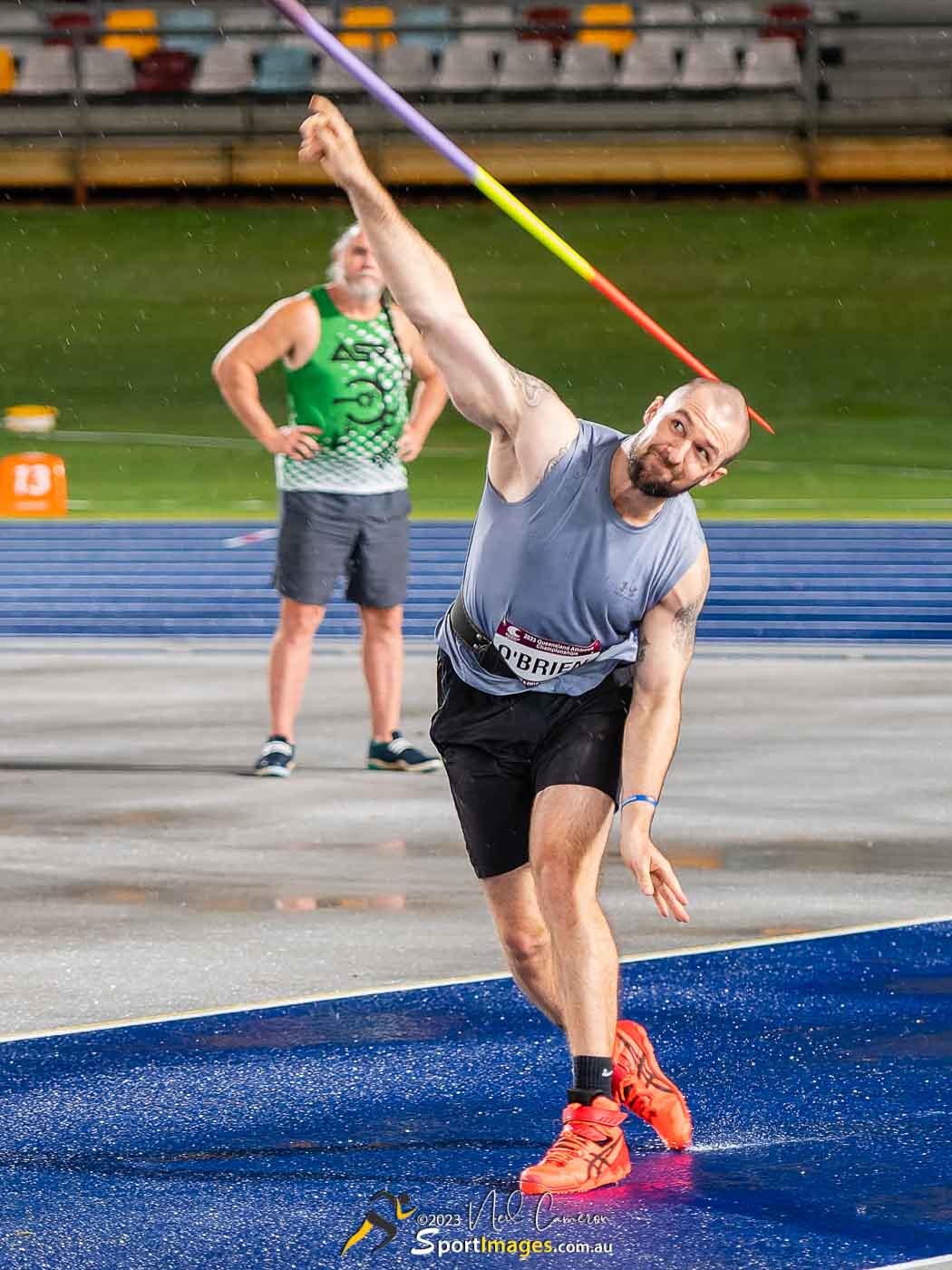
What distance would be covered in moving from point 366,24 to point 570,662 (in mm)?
27675

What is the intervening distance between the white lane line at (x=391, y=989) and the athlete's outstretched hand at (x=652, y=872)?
1760 millimetres

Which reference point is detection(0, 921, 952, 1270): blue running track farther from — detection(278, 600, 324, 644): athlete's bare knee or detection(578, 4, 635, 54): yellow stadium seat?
detection(578, 4, 635, 54): yellow stadium seat

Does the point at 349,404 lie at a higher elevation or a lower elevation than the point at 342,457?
higher

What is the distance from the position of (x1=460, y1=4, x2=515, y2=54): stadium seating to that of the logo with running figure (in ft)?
90.1

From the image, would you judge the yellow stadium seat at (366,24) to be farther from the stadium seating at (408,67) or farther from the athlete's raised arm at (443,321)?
the athlete's raised arm at (443,321)

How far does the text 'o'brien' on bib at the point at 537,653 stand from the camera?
15.8 feet

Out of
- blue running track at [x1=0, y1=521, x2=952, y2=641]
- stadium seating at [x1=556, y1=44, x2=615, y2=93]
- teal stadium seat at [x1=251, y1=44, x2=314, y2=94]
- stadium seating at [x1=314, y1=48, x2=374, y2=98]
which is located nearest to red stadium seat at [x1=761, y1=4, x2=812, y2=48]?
stadium seating at [x1=556, y1=44, x2=615, y2=93]

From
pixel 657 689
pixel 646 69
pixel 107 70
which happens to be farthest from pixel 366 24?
pixel 657 689

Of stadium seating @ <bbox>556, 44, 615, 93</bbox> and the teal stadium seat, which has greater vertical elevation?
stadium seating @ <bbox>556, 44, 615, 93</bbox>

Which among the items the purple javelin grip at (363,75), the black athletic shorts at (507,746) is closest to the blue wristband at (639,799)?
the black athletic shorts at (507,746)

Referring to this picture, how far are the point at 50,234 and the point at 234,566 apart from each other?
49.7ft

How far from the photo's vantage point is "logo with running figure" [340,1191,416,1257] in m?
4.34

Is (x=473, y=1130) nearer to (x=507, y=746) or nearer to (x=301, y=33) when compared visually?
(x=507, y=746)

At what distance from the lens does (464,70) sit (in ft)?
101
